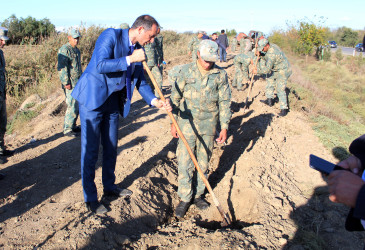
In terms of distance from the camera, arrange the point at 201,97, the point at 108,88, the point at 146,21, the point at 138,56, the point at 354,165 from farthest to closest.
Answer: the point at 201,97, the point at 108,88, the point at 146,21, the point at 138,56, the point at 354,165

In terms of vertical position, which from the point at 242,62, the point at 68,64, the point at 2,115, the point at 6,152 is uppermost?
the point at 68,64

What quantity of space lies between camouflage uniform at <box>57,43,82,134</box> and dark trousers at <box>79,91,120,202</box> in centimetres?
289

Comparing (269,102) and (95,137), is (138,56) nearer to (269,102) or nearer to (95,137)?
(95,137)

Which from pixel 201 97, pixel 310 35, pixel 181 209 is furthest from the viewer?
pixel 310 35

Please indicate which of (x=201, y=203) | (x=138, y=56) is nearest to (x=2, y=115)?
(x=138, y=56)

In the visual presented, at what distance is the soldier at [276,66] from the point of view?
7.71 metres

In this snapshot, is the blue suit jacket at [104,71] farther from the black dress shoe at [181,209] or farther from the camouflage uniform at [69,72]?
the camouflage uniform at [69,72]

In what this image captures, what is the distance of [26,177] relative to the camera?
189 inches

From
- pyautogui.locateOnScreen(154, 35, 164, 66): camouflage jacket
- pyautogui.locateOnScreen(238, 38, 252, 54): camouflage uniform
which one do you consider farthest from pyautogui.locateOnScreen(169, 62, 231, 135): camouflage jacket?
pyautogui.locateOnScreen(238, 38, 252, 54): camouflage uniform

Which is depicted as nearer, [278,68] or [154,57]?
[278,68]


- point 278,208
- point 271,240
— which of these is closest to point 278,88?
point 278,208

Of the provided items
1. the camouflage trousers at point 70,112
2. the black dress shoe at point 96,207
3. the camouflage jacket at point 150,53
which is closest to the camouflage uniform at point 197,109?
the black dress shoe at point 96,207

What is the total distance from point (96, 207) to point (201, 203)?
1.39m

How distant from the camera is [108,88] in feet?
10.9
